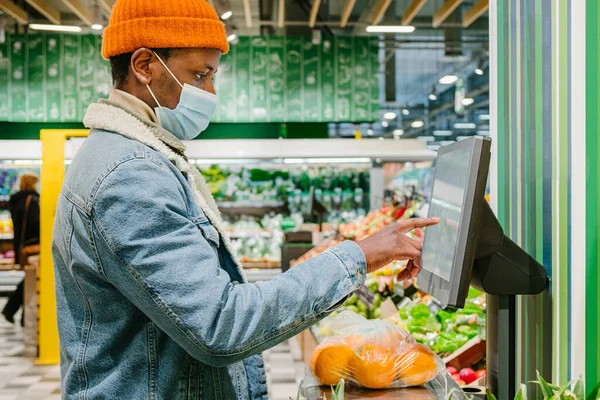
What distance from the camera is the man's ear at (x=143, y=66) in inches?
56.6

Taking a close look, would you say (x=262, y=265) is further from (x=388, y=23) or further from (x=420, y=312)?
(x=420, y=312)

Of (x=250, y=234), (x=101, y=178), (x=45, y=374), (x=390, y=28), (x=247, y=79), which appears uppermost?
(x=390, y=28)

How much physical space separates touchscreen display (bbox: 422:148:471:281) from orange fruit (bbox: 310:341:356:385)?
30cm

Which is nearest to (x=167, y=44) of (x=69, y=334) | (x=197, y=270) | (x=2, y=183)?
(x=197, y=270)

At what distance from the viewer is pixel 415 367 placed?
167 centimetres

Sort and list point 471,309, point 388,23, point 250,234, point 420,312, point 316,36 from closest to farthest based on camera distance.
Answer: point 471,309 < point 420,312 < point 316,36 < point 250,234 < point 388,23

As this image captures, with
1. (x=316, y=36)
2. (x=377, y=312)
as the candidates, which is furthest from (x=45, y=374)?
(x=316, y=36)

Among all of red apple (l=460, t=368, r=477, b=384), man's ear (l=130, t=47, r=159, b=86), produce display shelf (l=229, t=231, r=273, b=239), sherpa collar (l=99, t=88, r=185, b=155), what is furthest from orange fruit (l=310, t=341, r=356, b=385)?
produce display shelf (l=229, t=231, r=273, b=239)

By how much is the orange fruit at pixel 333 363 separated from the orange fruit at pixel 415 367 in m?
0.12

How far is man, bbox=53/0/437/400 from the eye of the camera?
1.20 meters

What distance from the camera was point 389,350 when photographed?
5.51 feet

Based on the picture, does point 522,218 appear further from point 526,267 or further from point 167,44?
point 167,44

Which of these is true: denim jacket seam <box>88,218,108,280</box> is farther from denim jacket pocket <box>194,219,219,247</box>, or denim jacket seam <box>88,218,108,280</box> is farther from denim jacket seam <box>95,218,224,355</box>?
denim jacket pocket <box>194,219,219,247</box>

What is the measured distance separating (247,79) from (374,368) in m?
7.44
